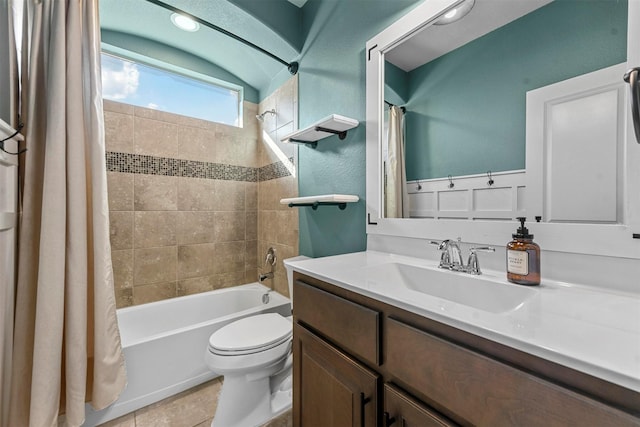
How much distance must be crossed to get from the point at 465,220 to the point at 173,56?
2.60 meters

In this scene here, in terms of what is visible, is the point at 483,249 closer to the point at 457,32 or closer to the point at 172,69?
the point at 457,32

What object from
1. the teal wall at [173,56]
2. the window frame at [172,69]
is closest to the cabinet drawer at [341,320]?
the window frame at [172,69]

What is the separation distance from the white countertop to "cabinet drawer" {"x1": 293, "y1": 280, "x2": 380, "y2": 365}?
62 millimetres

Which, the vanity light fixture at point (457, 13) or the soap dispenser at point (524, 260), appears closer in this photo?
the soap dispenser at point (524, 260)

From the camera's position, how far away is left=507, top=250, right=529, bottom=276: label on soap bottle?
0.75m

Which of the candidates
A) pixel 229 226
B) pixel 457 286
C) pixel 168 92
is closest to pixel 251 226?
pixel 229 226

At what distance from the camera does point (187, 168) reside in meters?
2.24

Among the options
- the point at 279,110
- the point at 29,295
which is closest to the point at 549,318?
the point at 29,295

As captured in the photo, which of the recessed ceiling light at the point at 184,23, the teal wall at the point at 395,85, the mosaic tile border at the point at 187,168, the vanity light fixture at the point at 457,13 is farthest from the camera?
the mosaic tile border at the point at 187,168

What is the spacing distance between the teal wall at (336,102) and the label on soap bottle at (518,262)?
0.75 m

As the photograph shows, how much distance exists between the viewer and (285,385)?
63.1 inches

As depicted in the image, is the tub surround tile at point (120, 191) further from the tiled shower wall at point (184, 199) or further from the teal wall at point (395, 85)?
the teal wall at point (395, 85)

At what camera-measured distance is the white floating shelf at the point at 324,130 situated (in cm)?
141

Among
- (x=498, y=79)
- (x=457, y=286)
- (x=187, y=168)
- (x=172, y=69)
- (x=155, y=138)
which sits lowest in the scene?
(x=457, y=286)
